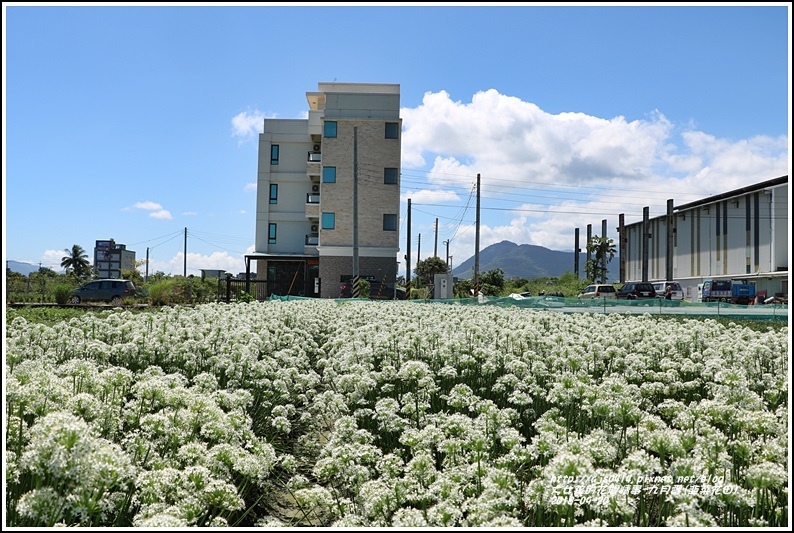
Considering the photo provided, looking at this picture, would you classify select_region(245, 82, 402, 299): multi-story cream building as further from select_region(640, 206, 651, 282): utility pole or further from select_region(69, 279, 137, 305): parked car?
select_region(640, 206, 651, 282): utility pole

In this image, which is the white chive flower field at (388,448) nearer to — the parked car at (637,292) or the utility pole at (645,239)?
the parked car at (637,292)

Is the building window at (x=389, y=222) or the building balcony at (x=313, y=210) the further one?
the building balcony at (x=313, y=210)

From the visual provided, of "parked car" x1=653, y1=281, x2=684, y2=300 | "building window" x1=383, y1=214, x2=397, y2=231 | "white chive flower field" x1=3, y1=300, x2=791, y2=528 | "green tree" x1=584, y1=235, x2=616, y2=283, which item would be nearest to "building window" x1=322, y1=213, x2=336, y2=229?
"building window" x1=383, y1=214, x2=397, y2=231

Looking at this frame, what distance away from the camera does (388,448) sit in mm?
5789

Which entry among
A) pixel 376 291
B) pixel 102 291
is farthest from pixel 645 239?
pixel 102 291

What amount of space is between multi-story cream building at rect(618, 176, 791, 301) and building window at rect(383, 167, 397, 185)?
103ft

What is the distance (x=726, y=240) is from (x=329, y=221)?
41718 millimetres

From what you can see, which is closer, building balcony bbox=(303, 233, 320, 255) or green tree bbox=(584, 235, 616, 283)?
building balcony bbox=(303, 233, 320, 255)

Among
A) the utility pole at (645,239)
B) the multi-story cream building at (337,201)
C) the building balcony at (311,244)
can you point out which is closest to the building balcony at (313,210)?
the multi-story cream building at (337,201)

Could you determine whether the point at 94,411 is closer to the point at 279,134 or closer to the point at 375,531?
the point at 375,531

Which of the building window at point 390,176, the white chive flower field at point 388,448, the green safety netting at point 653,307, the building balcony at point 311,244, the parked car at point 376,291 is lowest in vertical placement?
the white chive flower field at point 388,448

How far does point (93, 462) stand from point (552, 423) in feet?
10.9

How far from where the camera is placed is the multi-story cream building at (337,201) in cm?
5097

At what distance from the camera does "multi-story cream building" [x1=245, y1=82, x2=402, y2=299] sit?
51.0m
